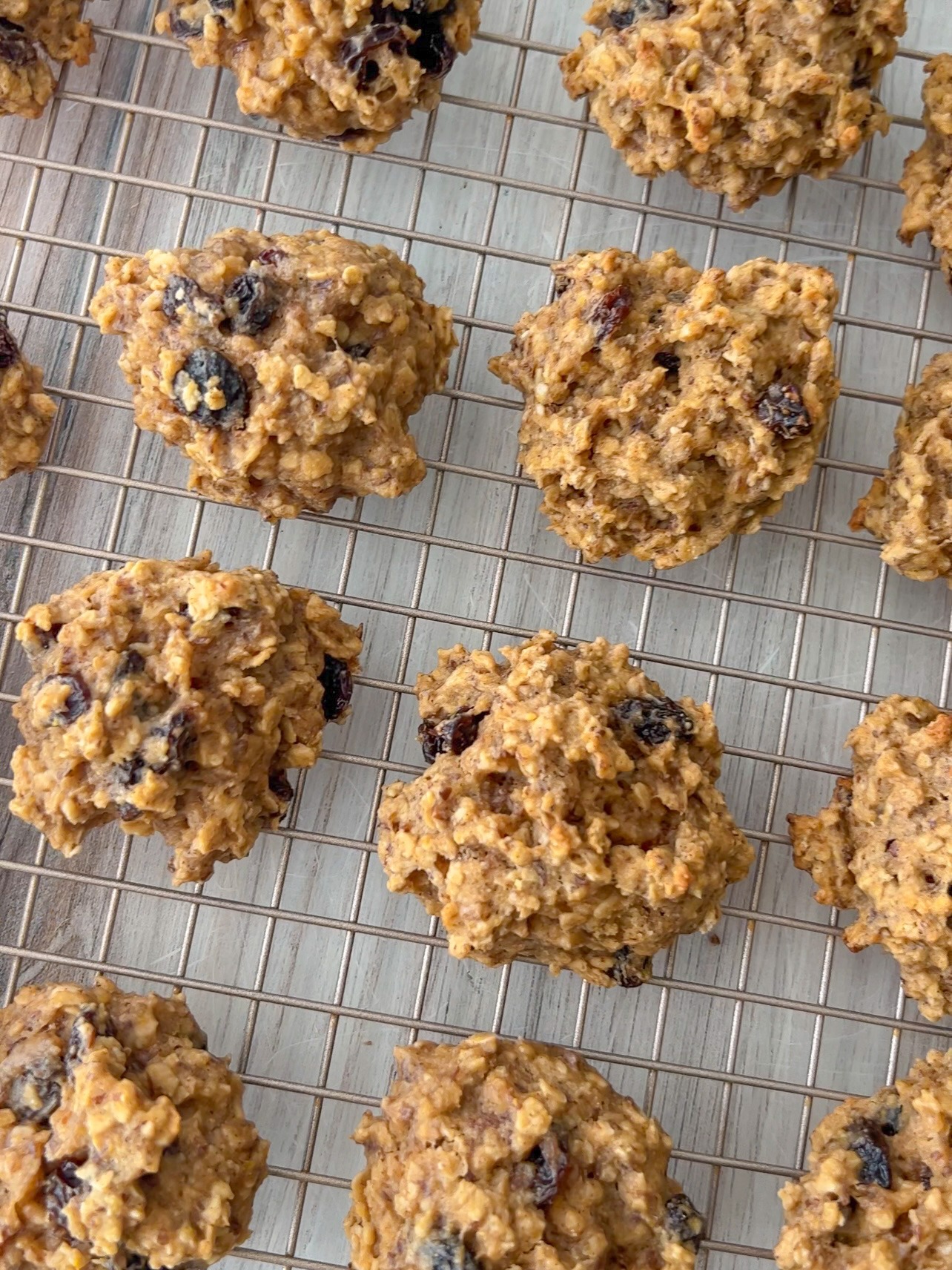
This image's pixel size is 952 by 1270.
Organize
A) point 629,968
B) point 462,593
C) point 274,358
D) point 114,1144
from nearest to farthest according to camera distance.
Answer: point 114,1144 < point 274,358 < point 629,968 < point 462,593

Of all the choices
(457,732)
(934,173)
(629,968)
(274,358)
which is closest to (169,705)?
(457,732)

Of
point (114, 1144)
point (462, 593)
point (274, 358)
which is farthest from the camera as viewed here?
point (462, 593)

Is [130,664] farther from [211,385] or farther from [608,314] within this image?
[608,314]

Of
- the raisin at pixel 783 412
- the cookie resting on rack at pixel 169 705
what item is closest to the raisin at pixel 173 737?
the cookie resting on rack at pixel 169 705

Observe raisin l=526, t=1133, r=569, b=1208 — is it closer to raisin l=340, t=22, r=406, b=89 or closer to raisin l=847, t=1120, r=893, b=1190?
raisin l=847, t=1120, r=893, b=1190

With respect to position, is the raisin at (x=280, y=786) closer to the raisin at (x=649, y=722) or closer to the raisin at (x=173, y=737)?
the raisin at (x=173, y=737)

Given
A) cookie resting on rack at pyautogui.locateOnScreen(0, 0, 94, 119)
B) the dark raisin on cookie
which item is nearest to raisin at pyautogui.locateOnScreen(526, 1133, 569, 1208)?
the dark raisin on cookie

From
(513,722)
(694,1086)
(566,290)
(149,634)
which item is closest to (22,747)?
(149,634)
